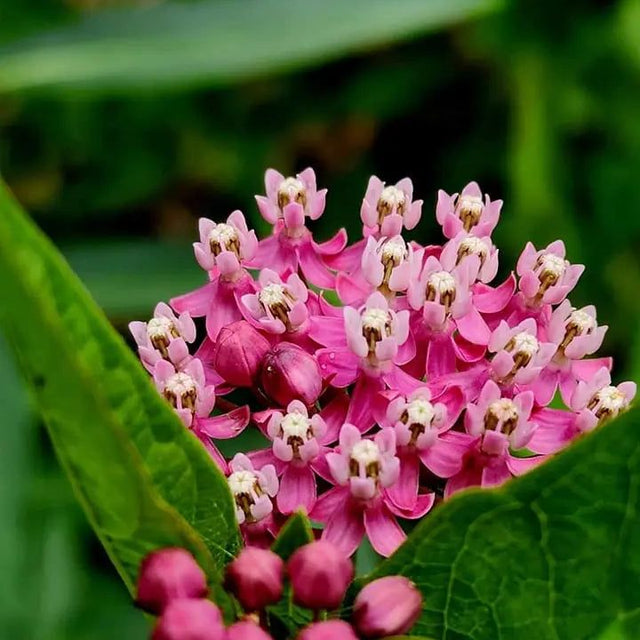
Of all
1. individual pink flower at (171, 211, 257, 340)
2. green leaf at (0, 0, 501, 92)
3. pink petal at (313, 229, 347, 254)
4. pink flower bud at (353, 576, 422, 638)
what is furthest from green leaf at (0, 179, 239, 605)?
green leaf at (0, 0, 501, 92)

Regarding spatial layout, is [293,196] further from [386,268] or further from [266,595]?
[266,595]

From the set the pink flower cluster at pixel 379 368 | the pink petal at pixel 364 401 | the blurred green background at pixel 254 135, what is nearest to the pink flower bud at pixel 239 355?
the pink flower cluster at pixel 379 368

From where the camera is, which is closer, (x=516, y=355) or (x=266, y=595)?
(x=266, y=595)

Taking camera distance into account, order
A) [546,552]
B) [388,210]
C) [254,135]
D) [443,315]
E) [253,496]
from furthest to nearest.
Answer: [254,135]
[388,210]
[443,315]
[253,496]
[546,552]

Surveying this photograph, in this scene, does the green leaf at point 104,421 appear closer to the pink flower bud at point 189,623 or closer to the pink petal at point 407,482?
the pink flower bud at point 189,623

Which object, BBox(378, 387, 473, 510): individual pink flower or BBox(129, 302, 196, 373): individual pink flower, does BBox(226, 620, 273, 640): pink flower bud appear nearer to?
BBox(378, 387, 473, 510): individual pink flower

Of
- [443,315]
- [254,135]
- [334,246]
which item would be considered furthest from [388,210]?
[254,135]
